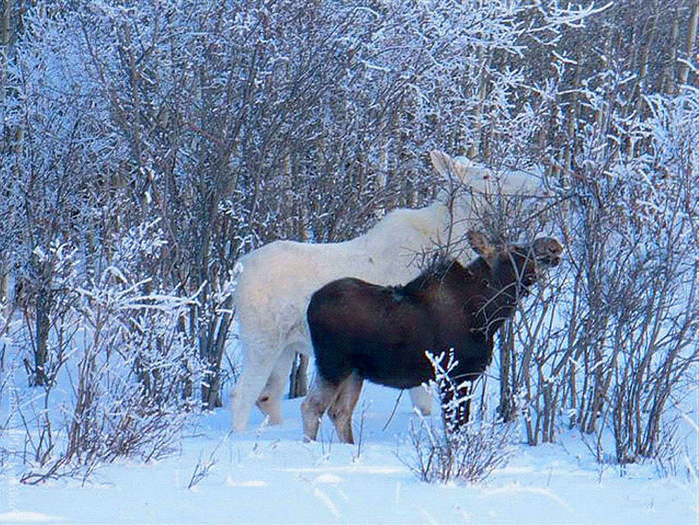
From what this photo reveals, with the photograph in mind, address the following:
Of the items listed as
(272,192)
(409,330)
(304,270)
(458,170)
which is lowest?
(409,330)

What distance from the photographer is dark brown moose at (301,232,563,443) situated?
8.34m

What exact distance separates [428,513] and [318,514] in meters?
0.50

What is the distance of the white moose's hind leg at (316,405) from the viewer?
8.31m

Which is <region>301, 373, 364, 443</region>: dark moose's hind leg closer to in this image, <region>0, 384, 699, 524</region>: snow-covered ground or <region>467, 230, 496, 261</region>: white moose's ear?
<region>0, 384, 699, 524</region>: snow-covered ground

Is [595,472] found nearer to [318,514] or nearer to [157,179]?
[318,514]

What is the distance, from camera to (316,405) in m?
8.31

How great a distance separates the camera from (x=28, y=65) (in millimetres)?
13258

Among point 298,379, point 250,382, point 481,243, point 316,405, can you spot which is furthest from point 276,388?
point 298,379

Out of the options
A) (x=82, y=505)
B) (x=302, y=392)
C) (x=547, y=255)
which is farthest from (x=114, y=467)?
(x=302, y=392)

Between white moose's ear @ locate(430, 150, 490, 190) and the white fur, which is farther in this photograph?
white moose's ear @ locate(430, 150, 490, 190)

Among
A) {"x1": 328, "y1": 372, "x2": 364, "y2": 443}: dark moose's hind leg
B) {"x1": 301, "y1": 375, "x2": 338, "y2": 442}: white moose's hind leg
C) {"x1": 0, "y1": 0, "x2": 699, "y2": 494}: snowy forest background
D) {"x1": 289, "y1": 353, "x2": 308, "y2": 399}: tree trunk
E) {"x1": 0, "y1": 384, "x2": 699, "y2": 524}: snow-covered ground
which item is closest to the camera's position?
{"x1": 0, "y1": 384, "x2": 699, "y2": 524}: snow-covered ground

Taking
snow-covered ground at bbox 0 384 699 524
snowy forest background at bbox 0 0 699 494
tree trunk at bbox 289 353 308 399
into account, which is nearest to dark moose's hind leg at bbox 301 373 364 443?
snowy forest background at bbox 0 0 699 494

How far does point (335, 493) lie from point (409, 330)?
9.07 feet

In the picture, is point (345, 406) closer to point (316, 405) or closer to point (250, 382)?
point (316, 405)
